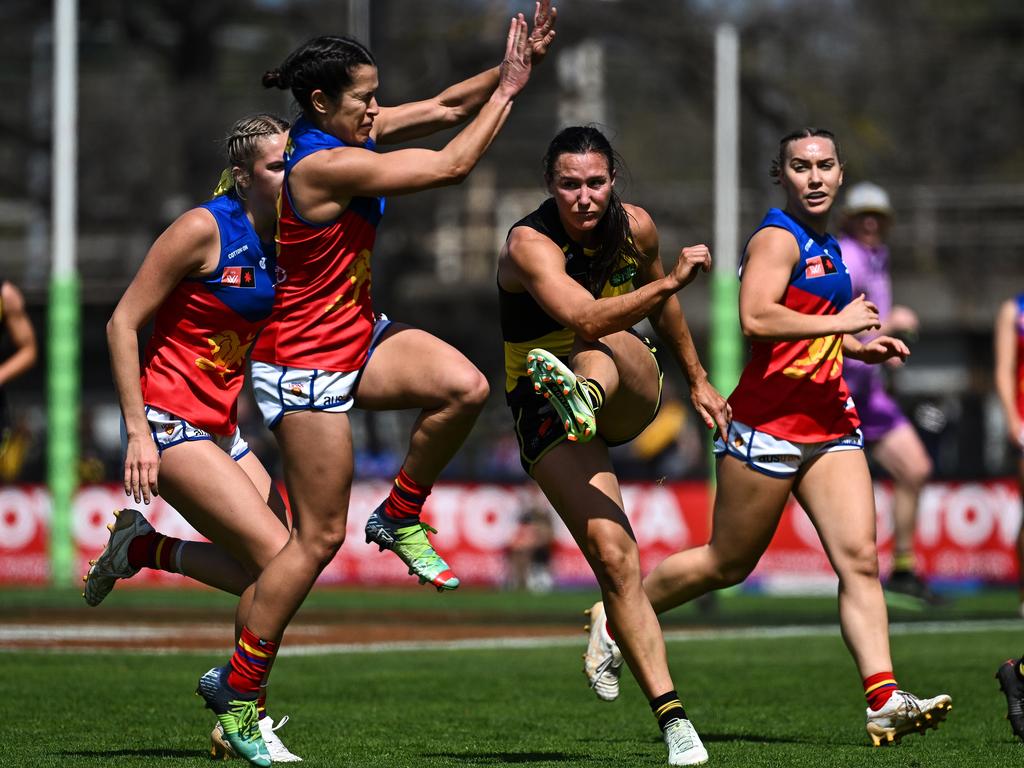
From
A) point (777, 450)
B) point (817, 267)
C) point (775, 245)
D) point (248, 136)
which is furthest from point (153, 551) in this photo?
point (817, 267)

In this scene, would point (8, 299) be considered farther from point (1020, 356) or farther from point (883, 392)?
point (1020, 356)

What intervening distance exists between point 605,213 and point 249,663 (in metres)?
2.07

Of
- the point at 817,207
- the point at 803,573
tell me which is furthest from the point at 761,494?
the point at 803,573

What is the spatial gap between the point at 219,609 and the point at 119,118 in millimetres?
15042

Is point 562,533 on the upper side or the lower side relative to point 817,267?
lower

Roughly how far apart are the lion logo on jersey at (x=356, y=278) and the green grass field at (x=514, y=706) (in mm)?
1648

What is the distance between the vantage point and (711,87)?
88.7ft

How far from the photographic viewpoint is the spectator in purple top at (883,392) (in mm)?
12305

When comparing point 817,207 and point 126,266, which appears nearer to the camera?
point 817,207

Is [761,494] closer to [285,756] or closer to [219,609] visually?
[285,756]

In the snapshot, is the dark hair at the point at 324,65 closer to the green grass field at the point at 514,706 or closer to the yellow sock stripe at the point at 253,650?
the yellow sock stripe at the point at 253,650

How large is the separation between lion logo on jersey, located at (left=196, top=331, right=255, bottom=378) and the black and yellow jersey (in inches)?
41.3

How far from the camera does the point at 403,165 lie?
6.21 meters

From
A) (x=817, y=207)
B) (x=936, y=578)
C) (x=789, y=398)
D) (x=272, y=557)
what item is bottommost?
(x=936, y=578)
